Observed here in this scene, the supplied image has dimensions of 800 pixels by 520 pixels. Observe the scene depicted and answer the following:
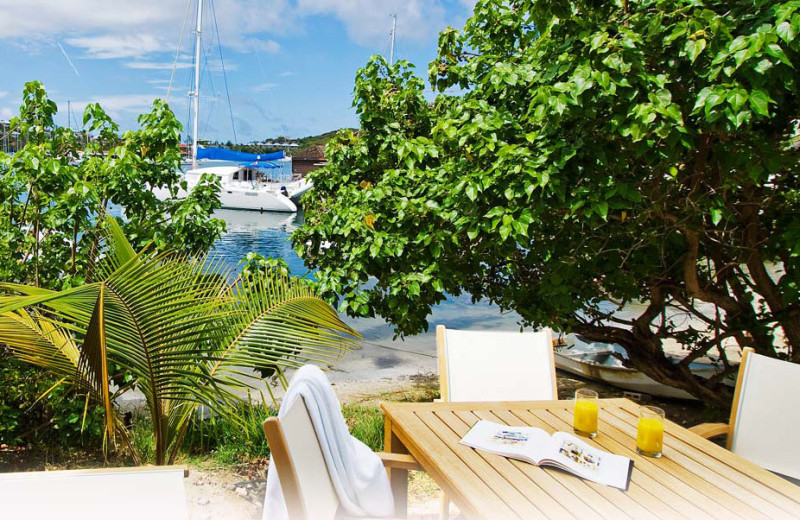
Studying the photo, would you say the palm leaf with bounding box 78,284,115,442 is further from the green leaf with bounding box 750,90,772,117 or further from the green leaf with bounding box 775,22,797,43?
the green leaf with bounding box 775,22,797,43

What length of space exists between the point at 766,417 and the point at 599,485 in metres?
1.01

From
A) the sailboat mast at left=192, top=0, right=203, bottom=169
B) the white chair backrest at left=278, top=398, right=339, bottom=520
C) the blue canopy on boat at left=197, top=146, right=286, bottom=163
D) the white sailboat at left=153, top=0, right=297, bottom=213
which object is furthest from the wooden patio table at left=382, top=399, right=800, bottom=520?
the white sailboat at left=153, top=0, right=297, bottom=213

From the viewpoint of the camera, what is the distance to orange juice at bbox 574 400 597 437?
5.95ft

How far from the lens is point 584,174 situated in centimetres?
258

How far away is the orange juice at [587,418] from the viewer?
1.81 metres

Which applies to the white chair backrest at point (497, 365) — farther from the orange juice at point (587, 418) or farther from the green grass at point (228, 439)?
the green grass at point (228, 439)

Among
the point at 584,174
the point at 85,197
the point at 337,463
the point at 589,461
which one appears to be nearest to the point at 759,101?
the point at 584,174

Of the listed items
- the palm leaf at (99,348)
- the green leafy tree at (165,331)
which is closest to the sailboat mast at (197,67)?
the green leafy tree at (165,331)

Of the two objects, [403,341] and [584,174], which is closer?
[584,174]

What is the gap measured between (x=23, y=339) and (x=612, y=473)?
2161 mm

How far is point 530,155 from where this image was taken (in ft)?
8.59

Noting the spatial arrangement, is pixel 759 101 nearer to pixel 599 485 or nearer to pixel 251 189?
pixel 599 485

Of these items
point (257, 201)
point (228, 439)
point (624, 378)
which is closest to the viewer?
point (228, 439)

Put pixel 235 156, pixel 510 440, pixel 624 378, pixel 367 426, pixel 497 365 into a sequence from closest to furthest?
1. pixel 510 440
2. pixel 497 365
3. pixel 367 426
4. pixel 624 378
5. pixel 235 156
